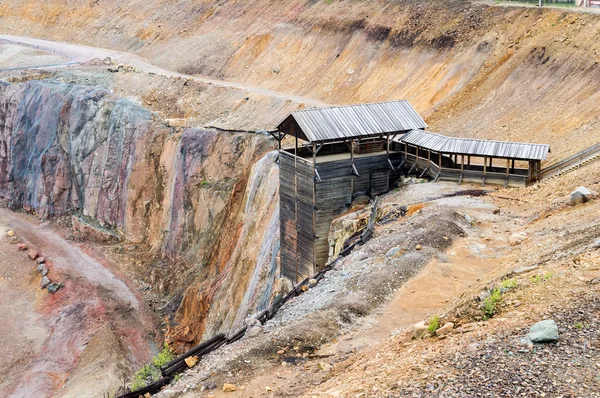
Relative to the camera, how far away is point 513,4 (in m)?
47.0

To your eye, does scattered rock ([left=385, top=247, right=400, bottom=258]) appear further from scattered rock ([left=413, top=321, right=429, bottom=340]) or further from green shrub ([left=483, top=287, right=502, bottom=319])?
scattered rock ([left=413, top=321, right=429, bottom=340])

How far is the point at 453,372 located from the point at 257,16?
58.5 m

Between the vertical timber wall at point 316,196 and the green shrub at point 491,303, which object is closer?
the green shrub at point 491,303

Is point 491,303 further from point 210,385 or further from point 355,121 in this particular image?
point 355,121

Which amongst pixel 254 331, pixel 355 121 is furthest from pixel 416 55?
pixel 254 331

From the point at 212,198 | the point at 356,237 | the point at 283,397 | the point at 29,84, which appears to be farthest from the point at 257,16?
the point at 283,397

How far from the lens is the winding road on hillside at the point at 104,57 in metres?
53.6

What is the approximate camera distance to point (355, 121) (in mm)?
30125

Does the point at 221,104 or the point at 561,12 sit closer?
the point at 561,12

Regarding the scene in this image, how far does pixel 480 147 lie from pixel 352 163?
17.6ft

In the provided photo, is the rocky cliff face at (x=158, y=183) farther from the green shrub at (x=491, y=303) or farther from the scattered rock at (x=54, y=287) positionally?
the green shrub at (x=491, y=303)

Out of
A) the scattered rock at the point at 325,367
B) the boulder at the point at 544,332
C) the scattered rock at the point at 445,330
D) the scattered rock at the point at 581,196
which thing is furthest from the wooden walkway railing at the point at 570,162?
the boulder at the point at 544,332

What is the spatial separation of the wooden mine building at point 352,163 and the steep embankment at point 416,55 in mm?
3663

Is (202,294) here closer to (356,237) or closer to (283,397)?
(356,237)
